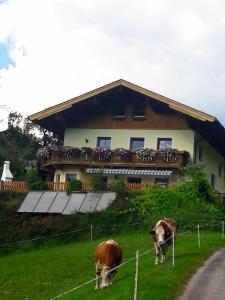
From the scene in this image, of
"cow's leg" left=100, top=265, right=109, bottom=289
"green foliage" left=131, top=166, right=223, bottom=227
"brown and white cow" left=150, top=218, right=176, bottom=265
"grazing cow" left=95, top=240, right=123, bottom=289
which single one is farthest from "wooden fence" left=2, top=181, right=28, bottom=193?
"cow's leg" left=100, top=265, right=109, bottom=289

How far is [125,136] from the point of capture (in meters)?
45.7

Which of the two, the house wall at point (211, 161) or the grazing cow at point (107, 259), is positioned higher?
the house wall at point (211, 161)

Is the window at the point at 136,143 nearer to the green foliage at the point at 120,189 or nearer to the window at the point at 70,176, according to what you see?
the window at the point at 70,176

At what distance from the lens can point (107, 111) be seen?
1834 inches

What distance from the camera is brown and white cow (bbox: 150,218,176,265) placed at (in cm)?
2264

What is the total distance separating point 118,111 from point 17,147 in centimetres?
2283

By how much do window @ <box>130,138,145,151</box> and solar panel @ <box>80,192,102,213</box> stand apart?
829 cm

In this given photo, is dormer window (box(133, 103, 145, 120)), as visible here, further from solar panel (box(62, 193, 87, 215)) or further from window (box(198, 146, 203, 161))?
solar panel (box(62, 193, 87, 215))

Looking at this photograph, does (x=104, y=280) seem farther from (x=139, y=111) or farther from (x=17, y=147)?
(x=17, y=147)

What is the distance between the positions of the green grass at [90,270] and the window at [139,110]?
13903mm

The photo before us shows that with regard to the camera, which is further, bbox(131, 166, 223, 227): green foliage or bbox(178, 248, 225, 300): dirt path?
bbox(131, 166, 223, 227): green foliage

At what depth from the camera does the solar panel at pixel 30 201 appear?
37656 mm

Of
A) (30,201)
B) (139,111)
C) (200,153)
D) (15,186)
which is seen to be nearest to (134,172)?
(139,111)

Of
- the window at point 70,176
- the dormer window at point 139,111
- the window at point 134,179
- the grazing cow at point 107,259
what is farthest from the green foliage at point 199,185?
the grazing cow at point 107,259
